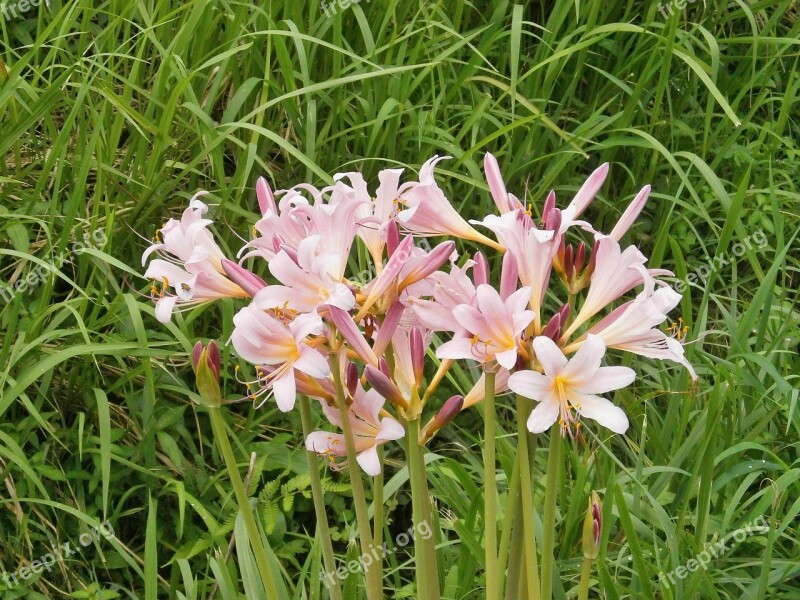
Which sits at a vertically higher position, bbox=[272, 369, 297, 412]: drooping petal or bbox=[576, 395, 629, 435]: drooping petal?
bbox=[272, 369, 297, 412]: drooping petal

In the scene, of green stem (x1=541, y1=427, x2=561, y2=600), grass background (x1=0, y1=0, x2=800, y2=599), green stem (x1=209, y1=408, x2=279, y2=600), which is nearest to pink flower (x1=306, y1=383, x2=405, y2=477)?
green stem (x1=209, y1=408, x2=279, y2=600)

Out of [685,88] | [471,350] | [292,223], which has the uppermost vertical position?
[292,223]

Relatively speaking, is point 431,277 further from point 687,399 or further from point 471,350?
point 687,399

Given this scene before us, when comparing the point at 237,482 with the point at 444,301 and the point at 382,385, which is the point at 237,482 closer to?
the point at 382,385

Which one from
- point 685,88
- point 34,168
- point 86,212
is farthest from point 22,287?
point 685,88

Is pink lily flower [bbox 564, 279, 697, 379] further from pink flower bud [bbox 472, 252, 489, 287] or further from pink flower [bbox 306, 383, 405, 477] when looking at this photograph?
pink flower [bbox 306, 383, 405, 477]

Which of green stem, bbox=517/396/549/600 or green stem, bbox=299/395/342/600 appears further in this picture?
green stem, bbox=299/395/342/600

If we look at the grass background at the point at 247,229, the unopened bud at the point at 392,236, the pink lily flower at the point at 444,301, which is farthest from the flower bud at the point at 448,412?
the grass background at the point at 247,229
